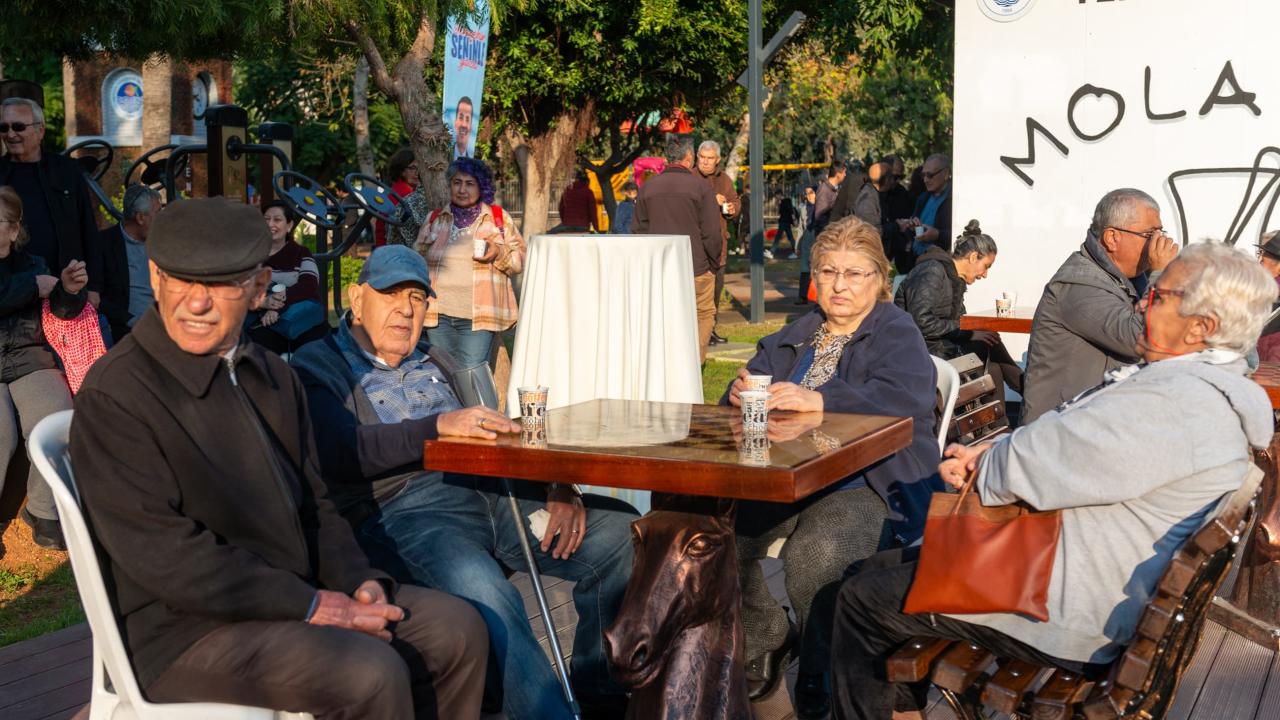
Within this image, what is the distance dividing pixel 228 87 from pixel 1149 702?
1173 inches

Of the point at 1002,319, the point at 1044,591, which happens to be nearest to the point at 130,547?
the point at 1044,591

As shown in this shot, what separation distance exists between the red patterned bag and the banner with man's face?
21.0 feet

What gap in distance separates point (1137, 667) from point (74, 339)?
4.37 meters

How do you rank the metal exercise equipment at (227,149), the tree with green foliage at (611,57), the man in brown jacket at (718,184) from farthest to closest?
the tree with green foliage at (611,57) < the man in brown jacket at (718,184) < the metal exercise equipment at (227,149)

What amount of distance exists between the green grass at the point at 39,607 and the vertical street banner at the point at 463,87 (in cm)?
501

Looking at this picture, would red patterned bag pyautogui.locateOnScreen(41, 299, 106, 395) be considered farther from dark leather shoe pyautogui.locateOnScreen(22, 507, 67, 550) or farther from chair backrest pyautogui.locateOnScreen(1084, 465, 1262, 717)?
chair backrest pyautogui.locateOnScreen(1084, 465, 1262, 717)

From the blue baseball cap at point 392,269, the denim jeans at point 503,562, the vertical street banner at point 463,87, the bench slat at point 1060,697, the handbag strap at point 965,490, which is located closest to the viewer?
the bench slat at point 1060,697

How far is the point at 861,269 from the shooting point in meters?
4.01

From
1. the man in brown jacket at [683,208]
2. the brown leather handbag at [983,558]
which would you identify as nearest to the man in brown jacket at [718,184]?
the man in brown jacket at [683,208]

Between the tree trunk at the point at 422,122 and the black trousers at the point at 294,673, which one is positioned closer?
the black trousers at the point at 294,673

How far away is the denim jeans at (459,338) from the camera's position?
7.63m

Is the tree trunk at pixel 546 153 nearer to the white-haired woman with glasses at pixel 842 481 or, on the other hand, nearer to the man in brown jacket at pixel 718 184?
the man in brown jacket at pixel 718 184

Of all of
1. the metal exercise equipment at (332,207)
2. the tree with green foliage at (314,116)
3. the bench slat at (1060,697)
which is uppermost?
the tree with green foliage at (314,116)

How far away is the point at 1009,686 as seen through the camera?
2.89 meters
